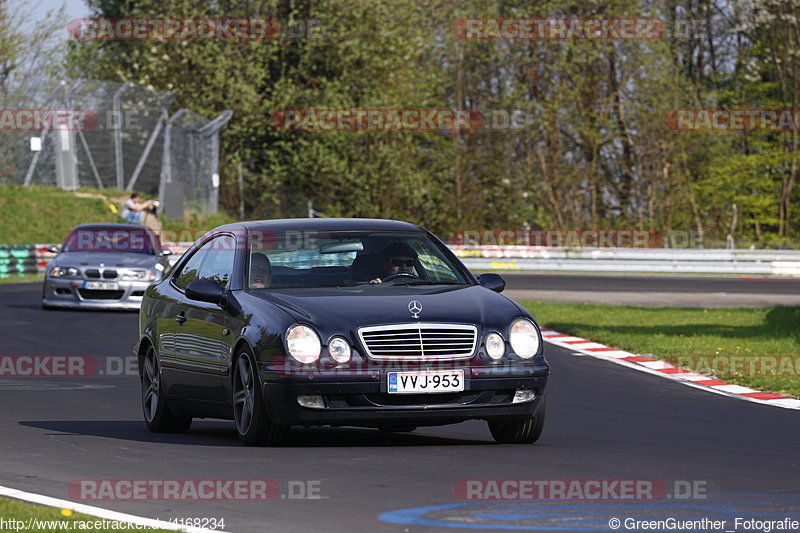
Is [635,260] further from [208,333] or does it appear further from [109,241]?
[208,333]

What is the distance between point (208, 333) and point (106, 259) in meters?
14.4

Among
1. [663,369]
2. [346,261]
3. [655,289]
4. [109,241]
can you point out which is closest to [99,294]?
[109,241]

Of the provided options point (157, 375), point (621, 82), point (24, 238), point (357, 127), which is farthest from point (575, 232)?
point (157, 375)

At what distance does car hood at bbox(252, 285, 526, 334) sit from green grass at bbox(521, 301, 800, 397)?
5363mm

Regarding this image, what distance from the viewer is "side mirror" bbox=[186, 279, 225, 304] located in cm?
984

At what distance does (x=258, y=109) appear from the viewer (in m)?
51.4

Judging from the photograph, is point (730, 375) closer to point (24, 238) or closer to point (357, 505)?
point (357, 505)

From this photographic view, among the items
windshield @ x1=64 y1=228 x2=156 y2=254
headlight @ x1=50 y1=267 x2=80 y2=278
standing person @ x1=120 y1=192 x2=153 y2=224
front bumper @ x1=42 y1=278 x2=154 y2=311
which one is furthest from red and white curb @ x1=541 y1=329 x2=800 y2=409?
standing person @ x1=120 y1=192 x2=153 y2=224

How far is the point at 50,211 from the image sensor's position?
41.0 meters

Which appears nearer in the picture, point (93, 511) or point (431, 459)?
point (93, 511)

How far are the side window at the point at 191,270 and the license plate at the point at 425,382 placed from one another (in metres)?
2.35

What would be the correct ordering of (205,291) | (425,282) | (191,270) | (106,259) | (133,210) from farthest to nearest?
(133,210) < (106,259) < (191,270) < (425,282) < (205,291)

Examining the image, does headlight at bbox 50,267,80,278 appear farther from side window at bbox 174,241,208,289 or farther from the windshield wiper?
the windshield wiper

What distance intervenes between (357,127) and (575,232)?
28.6 feet
